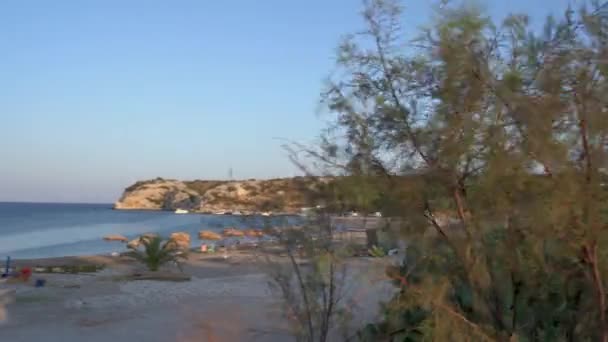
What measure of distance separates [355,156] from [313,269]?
92.1 inches

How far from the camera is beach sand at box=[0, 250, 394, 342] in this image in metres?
9.05

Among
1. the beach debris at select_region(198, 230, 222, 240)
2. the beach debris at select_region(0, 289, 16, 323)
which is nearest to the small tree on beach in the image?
the beach debris at select_region(0, 289, 16, 323)

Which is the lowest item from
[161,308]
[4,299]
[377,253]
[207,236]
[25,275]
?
[161,308]

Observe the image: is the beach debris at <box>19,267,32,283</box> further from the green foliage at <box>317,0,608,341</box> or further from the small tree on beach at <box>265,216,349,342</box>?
the green foliage at <box>317,0,608,341</box>

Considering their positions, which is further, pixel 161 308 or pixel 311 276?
pixel 161 308

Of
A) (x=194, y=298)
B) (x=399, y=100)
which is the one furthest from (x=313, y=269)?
(x=194, y=298)

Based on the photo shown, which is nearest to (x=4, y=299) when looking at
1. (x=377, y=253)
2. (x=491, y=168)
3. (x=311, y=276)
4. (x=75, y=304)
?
(x=75, y=304)

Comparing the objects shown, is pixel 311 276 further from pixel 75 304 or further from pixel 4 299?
pixel 4 299

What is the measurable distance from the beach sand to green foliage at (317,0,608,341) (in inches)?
36.2

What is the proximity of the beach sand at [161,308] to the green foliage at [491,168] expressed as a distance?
0.92 metres

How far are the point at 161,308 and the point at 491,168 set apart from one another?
8.81m

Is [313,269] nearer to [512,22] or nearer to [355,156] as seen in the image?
[355,156]

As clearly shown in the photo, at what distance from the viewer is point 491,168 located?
4.02 m

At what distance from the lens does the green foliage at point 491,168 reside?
155 inches
